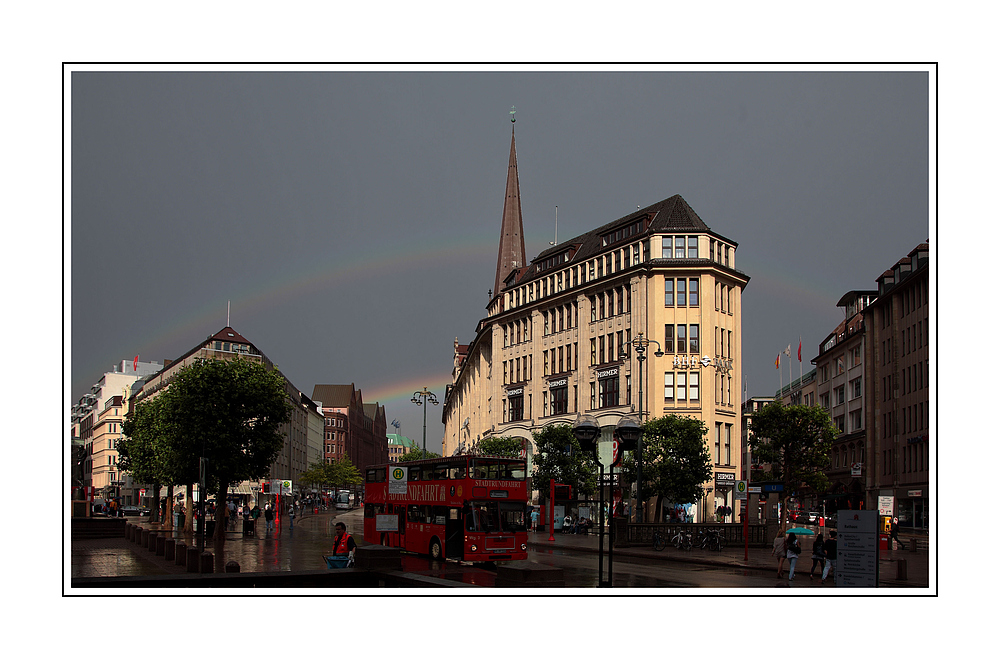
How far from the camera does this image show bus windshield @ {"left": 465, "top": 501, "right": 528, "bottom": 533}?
3341 cm

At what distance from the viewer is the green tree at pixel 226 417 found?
50.2 m

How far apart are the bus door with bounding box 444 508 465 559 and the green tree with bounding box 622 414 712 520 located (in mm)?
32591

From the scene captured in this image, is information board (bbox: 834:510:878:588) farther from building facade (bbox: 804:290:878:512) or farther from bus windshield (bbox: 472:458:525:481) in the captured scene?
building facade (bbox: 804:290:878:512)

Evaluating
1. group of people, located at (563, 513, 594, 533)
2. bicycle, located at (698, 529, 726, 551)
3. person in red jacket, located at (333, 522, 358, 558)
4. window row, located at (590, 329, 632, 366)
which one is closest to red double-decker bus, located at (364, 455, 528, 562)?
person in red jacket, located at (333, 522, 358, 558)

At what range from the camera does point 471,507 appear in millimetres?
33375

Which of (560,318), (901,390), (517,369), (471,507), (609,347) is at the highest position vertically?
(560,318)

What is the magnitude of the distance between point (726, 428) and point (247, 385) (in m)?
44.0

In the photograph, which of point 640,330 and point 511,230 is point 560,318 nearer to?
point 640,330

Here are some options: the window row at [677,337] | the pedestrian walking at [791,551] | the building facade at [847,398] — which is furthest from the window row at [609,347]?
the pedestrian walking at [791,551]

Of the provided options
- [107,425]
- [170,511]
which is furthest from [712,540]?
[107,425]

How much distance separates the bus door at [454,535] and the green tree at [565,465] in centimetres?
3532

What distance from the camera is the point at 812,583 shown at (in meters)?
29.2

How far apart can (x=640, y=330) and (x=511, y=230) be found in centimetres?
7511

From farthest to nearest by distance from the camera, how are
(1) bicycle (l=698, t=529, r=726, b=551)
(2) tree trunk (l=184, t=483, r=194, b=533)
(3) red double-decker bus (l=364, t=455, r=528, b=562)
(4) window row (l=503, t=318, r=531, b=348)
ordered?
(4) window row (l=503, t=318, r=531, b=348)
(2) tree trunk (l=184, t=483, r=194, b=533)
(1) bicycle (l=698, t=529, r=726, b=551)
(3) red double-decker bus (l=364, t=455, r=528, b=562)
